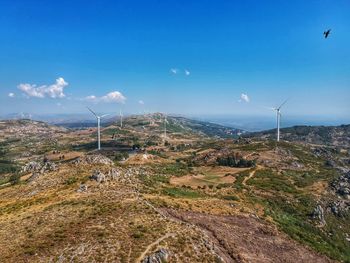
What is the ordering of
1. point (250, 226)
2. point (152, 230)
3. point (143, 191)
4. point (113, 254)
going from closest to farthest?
point (113, 254) → point (152, 230) → point (250, 226) → point (143, 191)

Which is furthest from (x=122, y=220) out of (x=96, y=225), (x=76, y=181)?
(x=76, y=181)

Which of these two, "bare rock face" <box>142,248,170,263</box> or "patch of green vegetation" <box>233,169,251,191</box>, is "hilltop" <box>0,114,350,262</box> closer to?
"bare rock face" <box>142,248,170,263</box>

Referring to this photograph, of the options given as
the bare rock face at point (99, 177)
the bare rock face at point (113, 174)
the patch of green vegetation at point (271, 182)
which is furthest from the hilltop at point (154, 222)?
the patch of green vegetation at point (271, 182)

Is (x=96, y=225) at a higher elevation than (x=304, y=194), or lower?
higher

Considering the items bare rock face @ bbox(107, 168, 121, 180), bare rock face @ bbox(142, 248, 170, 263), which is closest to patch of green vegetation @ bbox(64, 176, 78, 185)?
bare rock face @ bbox(107, 168, 121, 180)

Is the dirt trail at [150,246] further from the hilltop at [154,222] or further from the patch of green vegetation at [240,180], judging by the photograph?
the patch of green vegetation at [240,180]

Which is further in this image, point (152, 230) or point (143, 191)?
point (143, 191)

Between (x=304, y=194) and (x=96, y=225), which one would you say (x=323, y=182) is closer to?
(x=304, y=194)
